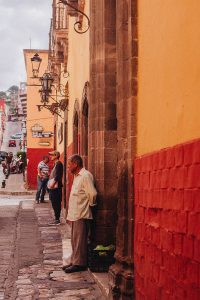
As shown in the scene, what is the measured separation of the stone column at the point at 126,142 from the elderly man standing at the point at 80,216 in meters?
1.82

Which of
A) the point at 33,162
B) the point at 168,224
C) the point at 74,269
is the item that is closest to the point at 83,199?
the point at 74,269

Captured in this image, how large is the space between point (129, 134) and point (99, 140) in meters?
2.51

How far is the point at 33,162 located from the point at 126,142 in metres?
29.5

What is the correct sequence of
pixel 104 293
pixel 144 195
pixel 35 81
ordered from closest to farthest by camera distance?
pixel 144 195, pixel 104 293, pixel 35 81

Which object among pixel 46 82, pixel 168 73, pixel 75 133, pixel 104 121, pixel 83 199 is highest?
pixel 46 82

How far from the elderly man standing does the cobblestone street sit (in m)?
0.16

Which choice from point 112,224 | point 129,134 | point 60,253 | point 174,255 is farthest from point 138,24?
point 60,253

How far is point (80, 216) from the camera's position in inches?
336

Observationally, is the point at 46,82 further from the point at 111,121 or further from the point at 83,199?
the point at 83,199

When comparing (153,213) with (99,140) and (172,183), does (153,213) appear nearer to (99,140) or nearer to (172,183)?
(172,183)

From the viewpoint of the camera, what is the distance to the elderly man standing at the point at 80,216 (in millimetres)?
8516

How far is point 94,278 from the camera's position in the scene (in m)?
7.99

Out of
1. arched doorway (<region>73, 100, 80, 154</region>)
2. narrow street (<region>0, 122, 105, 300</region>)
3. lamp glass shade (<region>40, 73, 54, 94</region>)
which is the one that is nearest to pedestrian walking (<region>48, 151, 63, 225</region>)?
narrow street (<region>0, 122, 105, 300</region>)

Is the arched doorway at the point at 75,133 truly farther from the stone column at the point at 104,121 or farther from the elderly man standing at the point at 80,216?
the elderly man standing at the point at 80,216
